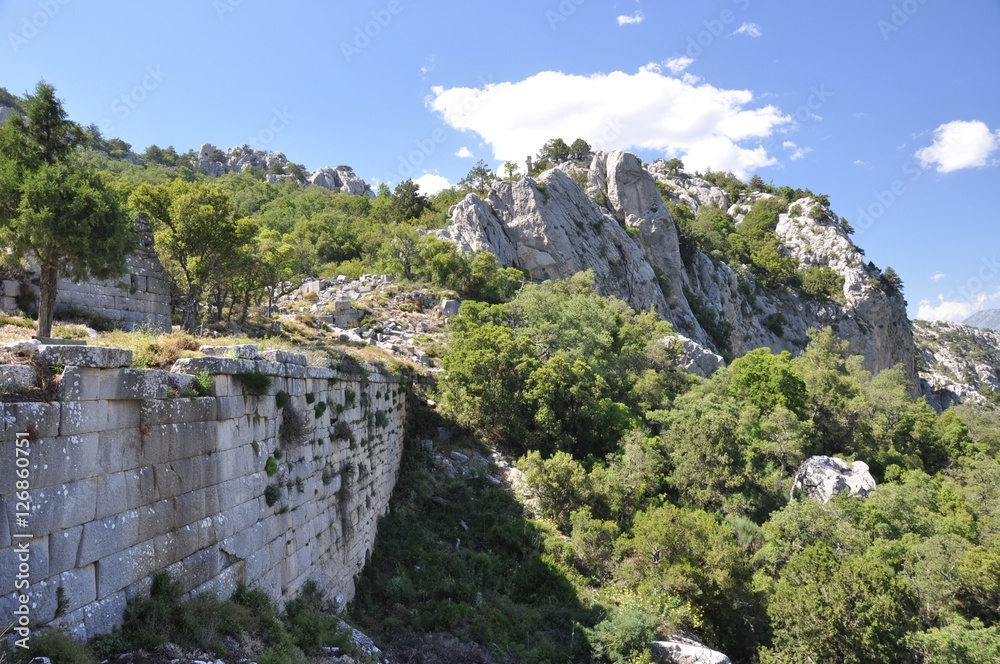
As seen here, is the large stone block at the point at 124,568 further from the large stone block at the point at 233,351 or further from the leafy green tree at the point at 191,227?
the leafy green tree at the point at 191,227

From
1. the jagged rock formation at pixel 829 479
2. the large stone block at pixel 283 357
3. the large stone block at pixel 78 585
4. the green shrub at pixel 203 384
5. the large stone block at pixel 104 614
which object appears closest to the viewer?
the large stone block at pixel 78 585

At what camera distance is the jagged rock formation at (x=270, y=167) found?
101812mm

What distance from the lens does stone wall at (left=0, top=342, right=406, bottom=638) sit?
14.5 feet

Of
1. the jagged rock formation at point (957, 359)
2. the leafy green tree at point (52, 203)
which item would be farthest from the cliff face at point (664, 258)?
the leafy green tree at point (52, 203)

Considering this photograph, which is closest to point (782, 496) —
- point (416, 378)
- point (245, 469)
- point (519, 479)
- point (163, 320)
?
point (519, 479)

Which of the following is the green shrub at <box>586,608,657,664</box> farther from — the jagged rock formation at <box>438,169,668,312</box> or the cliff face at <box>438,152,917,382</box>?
the cliff face at <box>438,152,917,382</box>

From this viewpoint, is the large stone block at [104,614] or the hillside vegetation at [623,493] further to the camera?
the hillside vegetation at [623,493]

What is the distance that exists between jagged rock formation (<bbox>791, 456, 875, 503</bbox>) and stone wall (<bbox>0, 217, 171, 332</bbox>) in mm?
21818

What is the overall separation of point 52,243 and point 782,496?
22609mm

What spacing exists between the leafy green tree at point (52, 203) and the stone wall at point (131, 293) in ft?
8.61

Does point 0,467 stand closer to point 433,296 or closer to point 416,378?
point 416,378

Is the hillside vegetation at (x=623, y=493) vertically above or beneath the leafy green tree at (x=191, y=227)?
beneath

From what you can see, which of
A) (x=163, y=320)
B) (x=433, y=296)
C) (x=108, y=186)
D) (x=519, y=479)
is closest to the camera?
(x=108, y=186)

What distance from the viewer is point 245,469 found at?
7.25 meters
